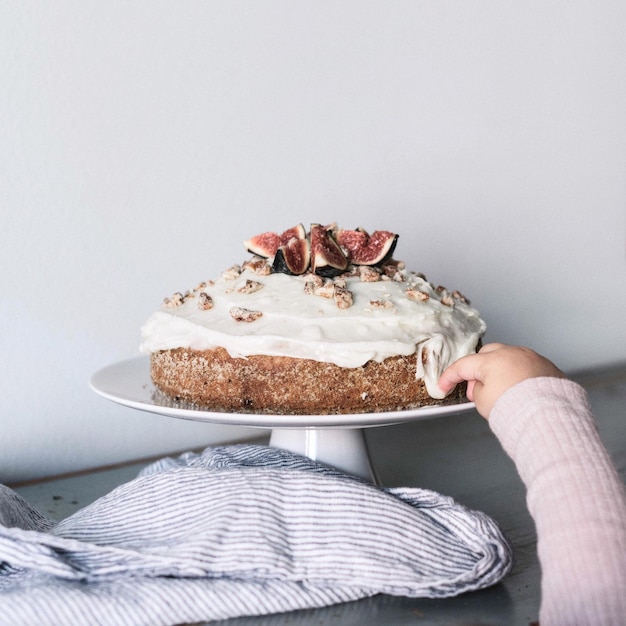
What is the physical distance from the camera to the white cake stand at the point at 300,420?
52.1 inches

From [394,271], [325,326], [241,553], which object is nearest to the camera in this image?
[241,553]

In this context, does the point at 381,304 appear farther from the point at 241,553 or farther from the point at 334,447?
the point at 241,553

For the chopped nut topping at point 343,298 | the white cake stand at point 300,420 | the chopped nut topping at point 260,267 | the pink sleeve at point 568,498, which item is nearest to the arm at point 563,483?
the pink sleeve at point 568,498

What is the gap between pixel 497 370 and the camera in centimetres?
121

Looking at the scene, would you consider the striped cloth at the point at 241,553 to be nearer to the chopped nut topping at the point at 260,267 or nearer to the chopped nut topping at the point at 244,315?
the chopped nut topping at the point at 244,315

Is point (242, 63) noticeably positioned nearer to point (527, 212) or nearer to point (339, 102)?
point (339, 102)

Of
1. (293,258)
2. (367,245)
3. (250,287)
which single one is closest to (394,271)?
(367,245)

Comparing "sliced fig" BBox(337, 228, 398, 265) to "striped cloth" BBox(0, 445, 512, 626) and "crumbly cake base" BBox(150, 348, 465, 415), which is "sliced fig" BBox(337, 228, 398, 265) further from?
"striped cloth" BBox(0, 445, 512, 626)

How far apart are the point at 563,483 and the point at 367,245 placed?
2.63ft

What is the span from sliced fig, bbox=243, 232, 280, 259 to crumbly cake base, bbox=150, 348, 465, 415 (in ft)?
1.00

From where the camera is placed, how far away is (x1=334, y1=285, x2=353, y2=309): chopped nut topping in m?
1.44

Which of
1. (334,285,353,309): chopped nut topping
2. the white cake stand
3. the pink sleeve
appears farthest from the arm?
(334,285,353,309): chopped nut topping

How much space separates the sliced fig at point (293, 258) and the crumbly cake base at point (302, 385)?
23 cm

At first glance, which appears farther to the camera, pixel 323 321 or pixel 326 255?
pixel 326 255
